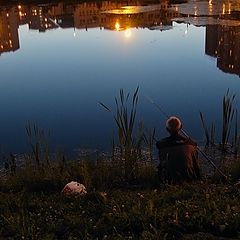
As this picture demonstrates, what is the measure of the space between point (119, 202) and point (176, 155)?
1.05m

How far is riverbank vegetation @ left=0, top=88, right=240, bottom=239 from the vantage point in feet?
16.3

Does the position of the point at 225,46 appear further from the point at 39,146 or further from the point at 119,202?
the point at 119,202

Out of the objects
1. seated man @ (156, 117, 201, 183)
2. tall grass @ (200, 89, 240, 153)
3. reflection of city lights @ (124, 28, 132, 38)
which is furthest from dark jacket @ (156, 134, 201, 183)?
reflection of city lights @ (124, 28, 132, 38)

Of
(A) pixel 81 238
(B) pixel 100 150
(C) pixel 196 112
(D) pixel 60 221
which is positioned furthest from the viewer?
(C) pixel 196 112

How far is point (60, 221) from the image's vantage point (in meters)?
5.29

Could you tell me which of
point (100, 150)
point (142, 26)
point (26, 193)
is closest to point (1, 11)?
point (142, 26)

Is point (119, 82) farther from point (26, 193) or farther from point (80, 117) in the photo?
point (26, 193)

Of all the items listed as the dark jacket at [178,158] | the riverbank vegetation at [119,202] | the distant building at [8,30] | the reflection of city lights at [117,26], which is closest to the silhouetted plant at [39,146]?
the riverbank vegetation at [119,202]

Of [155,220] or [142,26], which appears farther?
[142,26]

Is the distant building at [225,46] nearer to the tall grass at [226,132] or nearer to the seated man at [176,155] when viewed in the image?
the tall grass at [226,132]

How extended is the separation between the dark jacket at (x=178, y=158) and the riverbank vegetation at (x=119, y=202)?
0.19 meters

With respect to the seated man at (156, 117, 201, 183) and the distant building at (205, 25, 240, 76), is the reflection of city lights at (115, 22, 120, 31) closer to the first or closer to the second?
the distant building at (205, 25, 240, 76)

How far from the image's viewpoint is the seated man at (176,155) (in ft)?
21.1

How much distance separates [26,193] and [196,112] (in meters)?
6.32
